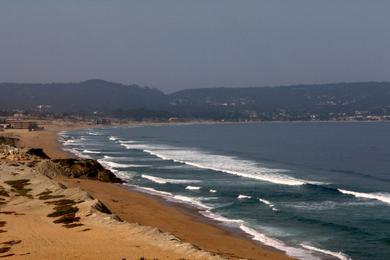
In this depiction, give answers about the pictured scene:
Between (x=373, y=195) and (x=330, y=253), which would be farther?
(x=373, y=195)

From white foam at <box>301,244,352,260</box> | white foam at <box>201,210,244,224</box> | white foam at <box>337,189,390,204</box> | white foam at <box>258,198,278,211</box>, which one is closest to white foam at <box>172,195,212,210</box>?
white foam at <box>201,210,244,224</box>

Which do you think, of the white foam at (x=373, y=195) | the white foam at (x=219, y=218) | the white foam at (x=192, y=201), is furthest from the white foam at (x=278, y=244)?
the white foam at (x=373, y=195)

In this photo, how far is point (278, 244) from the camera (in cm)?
3158

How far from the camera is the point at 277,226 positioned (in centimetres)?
3616

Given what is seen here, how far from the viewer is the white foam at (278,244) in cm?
2933

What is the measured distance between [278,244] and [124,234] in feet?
26.4

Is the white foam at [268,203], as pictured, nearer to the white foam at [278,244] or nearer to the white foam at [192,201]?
the white foam at [192,201]

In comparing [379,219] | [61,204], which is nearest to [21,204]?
[61,204]

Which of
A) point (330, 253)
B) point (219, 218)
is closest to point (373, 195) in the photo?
point (219, 218)

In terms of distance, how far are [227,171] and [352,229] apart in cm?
3180

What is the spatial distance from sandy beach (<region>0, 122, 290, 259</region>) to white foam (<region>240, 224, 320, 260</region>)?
72 centimetres

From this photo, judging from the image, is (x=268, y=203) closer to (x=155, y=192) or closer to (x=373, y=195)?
(x=373, y=195)

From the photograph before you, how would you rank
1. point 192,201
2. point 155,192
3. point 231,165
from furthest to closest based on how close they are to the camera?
point 231,165 → point 155,192 → point 192,201

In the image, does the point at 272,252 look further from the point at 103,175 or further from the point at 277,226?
the point at 103,175
